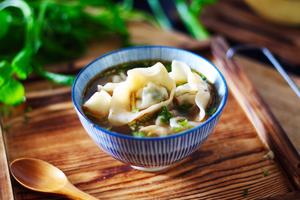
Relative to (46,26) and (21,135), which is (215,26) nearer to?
(46,26)

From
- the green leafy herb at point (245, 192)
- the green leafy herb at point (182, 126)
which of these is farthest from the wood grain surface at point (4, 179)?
the green leafy herb at point (245, 192)

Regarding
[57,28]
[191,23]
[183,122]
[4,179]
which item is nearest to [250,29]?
[191,23]

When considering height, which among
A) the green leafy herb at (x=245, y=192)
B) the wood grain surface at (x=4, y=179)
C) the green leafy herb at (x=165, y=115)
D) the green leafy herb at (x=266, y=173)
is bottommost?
the wood grain surface at (x=4, y=179)

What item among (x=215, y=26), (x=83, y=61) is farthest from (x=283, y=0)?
(x=83, y=61)

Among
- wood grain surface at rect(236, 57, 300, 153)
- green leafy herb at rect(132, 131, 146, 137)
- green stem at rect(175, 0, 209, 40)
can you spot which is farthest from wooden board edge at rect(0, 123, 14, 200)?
green stem at rect(175, 0, 209, 40)

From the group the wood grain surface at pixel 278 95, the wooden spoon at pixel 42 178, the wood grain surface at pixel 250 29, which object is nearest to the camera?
the wooden spoon at pixel 42 178

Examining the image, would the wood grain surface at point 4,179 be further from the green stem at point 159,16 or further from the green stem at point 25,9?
the green stem at point 159,16

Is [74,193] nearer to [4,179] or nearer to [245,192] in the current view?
[4,179]
